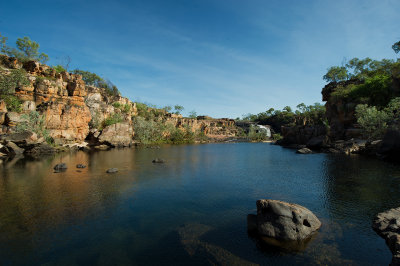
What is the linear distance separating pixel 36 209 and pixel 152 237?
8.71 meters

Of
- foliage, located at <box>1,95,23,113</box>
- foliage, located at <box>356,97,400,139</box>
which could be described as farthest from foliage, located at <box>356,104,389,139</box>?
foliage, located at <box>1,95,23,113</box>

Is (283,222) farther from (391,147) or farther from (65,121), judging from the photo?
(65,121)

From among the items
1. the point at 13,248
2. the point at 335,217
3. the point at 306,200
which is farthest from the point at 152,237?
the point at 306,200

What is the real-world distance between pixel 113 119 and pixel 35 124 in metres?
23.1

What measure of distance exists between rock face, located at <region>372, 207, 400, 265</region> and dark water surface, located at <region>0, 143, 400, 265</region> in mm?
371

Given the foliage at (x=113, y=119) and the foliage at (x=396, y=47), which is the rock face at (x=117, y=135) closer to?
the foliage at (x=113, y=119)

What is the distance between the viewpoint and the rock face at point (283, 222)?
9.41m

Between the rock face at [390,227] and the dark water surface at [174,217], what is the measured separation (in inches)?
14.6

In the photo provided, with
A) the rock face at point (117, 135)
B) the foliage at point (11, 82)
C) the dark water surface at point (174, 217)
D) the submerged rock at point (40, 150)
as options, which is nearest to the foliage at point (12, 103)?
the foliage at point (11, 82)

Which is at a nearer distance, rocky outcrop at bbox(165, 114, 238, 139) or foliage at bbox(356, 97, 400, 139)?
foliage at bbox(356, 97, 400, 139)

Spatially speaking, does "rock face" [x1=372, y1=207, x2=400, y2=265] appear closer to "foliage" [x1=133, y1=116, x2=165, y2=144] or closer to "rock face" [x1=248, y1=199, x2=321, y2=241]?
"rock face" [x1=248, y1=199, x2=321, y2=241]

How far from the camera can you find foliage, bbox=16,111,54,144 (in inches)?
1614

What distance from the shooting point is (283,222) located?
9.66 m

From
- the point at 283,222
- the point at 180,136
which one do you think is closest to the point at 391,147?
the point at 283,222
